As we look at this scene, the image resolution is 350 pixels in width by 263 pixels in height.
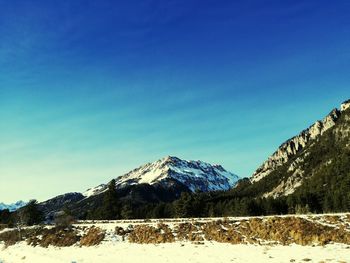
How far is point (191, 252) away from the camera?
3362 centimetres

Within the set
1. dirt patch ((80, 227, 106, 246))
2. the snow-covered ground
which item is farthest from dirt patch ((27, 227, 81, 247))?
the snow-covered ground

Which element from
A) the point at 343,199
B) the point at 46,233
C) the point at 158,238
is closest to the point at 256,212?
the point at 343,199

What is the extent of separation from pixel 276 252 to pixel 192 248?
920cm

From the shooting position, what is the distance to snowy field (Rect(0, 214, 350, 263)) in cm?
2695

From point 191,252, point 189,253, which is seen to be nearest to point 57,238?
point 191,252

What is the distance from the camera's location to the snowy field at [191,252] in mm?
26953

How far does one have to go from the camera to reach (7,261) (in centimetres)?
4584

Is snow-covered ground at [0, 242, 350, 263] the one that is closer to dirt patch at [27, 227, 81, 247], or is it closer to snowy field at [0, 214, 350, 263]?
snowy field at [0, 214, 350, 263]

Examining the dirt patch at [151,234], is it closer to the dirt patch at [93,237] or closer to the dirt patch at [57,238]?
the dirt patch at [93,237]

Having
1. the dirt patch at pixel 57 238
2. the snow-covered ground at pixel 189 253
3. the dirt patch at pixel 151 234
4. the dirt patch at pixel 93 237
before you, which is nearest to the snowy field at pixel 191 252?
the snow-covered ground at pixel 189 253

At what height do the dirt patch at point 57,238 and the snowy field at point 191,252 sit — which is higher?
the dirt patch at point 57,238

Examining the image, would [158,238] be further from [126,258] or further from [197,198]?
[197,198]

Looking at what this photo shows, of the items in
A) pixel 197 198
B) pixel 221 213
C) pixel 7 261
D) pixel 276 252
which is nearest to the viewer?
pixel 276 252

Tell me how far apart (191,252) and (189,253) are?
0.40 m
